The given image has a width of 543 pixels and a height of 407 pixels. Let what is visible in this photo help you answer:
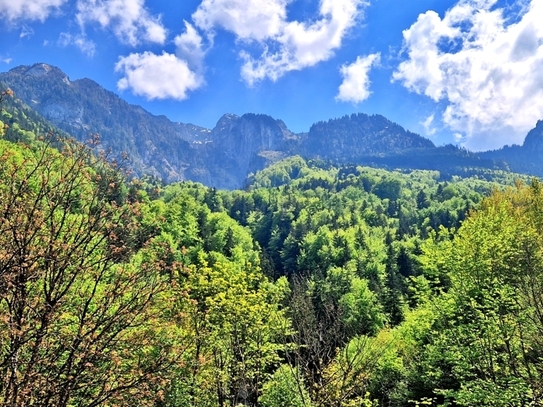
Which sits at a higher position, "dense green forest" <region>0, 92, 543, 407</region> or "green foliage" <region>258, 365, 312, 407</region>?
"dense green forest" <region>0, 92, 543, 407</region>

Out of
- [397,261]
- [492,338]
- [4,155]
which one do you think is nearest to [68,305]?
[4,155]

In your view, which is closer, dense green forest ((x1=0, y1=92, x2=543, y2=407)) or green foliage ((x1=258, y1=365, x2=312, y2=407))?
dense green forest ((x1=0, y1=92, x2=543, y2=407))

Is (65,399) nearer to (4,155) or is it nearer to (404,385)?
(4,155)

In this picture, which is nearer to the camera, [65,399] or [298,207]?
[65,399]

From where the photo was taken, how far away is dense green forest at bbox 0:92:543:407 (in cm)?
577

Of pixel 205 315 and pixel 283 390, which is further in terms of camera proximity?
pixel 205 315

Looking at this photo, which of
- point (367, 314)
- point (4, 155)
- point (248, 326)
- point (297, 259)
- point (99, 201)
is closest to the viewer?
point (4, 155)

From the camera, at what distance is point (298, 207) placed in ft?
454

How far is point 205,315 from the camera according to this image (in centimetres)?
2220

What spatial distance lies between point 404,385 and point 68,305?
1018 inches

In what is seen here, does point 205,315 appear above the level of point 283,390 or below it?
above

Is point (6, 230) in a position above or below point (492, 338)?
above

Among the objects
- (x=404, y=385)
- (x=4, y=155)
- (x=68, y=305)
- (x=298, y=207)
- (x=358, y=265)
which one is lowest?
(x=404, y=385)

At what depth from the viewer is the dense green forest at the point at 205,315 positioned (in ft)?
18.9
